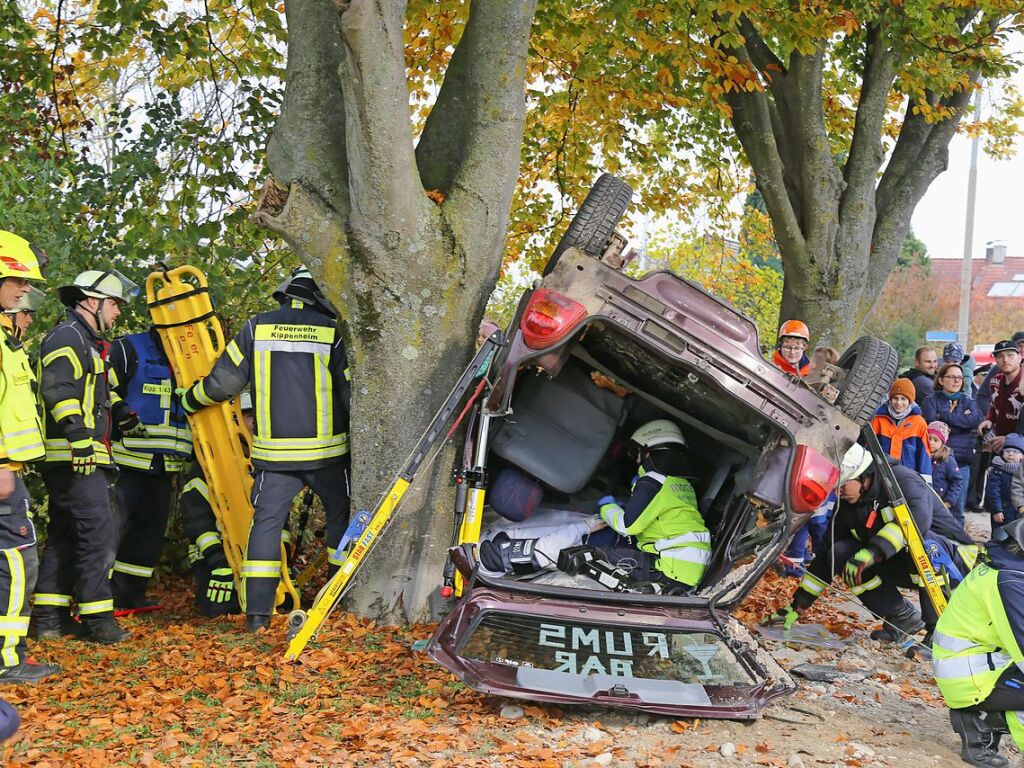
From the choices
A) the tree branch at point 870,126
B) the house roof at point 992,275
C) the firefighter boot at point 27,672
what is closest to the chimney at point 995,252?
the house roof at point 992,275

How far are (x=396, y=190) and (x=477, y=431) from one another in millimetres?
1358

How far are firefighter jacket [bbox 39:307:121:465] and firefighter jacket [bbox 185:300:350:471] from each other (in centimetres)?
56

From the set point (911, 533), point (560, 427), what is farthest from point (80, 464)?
point (911, 533)

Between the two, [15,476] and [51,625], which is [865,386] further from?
[51,625]

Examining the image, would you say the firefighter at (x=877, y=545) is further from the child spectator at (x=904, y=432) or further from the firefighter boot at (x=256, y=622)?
the firefighter boot at (x=256, y=622)

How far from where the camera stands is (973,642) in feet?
14.4

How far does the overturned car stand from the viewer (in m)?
4.58

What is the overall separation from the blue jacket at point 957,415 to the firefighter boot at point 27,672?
8.06 meters

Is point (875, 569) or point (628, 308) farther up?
point (628, 308)

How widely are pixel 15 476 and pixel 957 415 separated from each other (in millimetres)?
8445

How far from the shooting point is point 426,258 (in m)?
5.64

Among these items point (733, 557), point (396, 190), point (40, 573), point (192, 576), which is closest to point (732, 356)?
point (733, 557)

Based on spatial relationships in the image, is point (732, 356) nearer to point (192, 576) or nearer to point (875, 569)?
point (875, 569)

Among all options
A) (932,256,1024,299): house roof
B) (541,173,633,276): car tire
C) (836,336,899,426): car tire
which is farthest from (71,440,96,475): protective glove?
(932,256,1024,299): house roof
